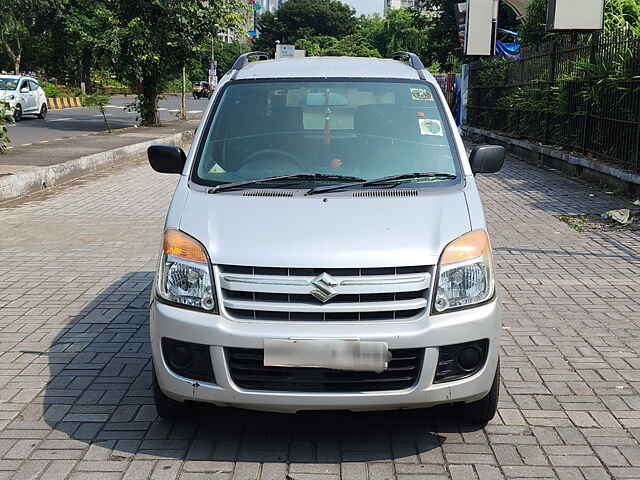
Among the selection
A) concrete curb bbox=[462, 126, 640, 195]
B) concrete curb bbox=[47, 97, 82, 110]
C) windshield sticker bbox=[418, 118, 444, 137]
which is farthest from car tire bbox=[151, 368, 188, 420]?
concrete curb bbox=[47, 97, 82, 110]

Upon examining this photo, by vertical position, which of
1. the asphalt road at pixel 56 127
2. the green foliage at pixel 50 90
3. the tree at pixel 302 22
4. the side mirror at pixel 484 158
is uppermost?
the tree at pixel 302 22

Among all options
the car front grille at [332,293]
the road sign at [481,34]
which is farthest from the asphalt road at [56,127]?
the car front grille at [332,293]

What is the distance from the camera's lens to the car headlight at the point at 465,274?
147 inches

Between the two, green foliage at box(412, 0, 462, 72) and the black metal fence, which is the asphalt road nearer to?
the black metal fence

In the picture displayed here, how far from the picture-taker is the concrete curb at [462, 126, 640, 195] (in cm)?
1214

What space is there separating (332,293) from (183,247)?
73 cm

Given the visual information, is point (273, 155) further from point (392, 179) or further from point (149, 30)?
point (149, 30)

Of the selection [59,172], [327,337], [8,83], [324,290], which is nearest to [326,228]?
[324,290]

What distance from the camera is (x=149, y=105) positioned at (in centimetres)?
2908

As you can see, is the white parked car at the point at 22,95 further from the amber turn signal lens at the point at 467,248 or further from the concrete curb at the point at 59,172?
the amber turn signal lens at the point at 467,248

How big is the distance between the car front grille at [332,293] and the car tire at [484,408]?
26.4 inches

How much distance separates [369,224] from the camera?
3.90 metres

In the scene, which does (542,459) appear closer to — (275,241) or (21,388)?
(275,241)

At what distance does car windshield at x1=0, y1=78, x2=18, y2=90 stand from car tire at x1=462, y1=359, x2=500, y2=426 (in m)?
30.4
